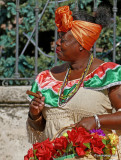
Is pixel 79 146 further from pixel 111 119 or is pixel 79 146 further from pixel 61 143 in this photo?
pixel 111 119

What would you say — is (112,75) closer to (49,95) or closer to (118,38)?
(49,95)

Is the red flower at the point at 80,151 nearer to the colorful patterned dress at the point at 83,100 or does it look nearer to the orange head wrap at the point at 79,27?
the colorful patterned dress at the point at 83,100

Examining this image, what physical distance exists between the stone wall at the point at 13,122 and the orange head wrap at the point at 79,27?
150 centimetres

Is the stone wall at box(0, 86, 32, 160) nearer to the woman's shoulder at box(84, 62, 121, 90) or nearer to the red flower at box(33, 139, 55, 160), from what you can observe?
the woman's shoulder at box(84, 62, 121, 90)

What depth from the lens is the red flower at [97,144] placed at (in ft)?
8.20

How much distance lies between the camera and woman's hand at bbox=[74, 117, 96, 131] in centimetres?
266

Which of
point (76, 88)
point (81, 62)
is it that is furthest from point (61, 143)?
point (81, 62)

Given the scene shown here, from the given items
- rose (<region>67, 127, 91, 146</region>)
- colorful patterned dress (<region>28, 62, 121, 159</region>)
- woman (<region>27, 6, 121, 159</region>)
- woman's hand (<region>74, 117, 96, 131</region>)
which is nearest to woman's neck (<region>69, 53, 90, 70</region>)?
woman (<region>27, 6, 121, 159</region>)

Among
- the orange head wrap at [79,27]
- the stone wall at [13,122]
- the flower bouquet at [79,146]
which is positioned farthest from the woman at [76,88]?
the stone wall at [13,122]

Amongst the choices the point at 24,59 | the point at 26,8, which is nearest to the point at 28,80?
the point at 24,59

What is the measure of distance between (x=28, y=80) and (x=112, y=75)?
1959mm

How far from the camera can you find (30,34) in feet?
16.7

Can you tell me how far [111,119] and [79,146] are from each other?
0.32 metres

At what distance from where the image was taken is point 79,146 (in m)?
2.52
